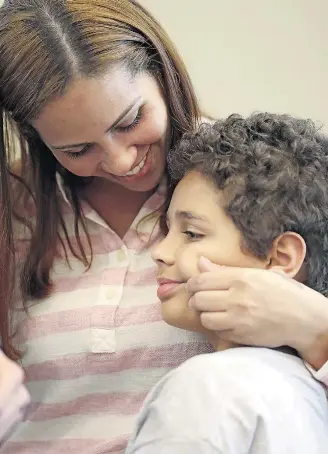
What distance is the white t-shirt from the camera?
0.76 metres

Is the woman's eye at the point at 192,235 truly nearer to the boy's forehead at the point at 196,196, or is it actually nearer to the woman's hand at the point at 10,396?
the boy's forehead at the point at 196,196

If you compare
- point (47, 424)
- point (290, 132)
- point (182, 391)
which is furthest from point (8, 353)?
point (290, 132)

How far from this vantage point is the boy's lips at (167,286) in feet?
3.17

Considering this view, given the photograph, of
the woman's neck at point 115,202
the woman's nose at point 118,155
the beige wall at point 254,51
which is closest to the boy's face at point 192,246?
the woman's nose at point 118,155

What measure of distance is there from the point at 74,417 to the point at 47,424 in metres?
0.06

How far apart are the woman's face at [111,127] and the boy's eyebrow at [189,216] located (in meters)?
0.13

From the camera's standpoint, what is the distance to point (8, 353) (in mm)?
1140

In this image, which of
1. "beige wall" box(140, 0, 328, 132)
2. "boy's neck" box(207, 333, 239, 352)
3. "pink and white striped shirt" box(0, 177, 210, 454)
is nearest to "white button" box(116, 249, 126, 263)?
"pink and white striped shirt" box(0, 177, 210, 454)

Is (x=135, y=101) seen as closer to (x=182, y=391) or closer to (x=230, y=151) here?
(x=230, y=151)

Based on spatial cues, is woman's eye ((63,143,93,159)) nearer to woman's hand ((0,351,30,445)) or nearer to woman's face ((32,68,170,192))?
woman's face ((32,68,170,192))

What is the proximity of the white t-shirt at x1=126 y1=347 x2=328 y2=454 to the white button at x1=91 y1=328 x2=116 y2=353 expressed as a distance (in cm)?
25

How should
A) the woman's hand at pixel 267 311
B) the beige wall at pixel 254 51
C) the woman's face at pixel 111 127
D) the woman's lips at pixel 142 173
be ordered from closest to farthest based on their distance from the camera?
the woman's hand at pixel 267 311 < the woman's face at pixel 111 127 < the woman's lips at pixel 142 173 < the beige wall at pixel 254 51

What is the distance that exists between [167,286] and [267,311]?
0.16 metres

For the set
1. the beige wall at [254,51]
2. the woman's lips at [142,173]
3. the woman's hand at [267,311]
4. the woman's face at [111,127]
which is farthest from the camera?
the beige wall at [254,51]
